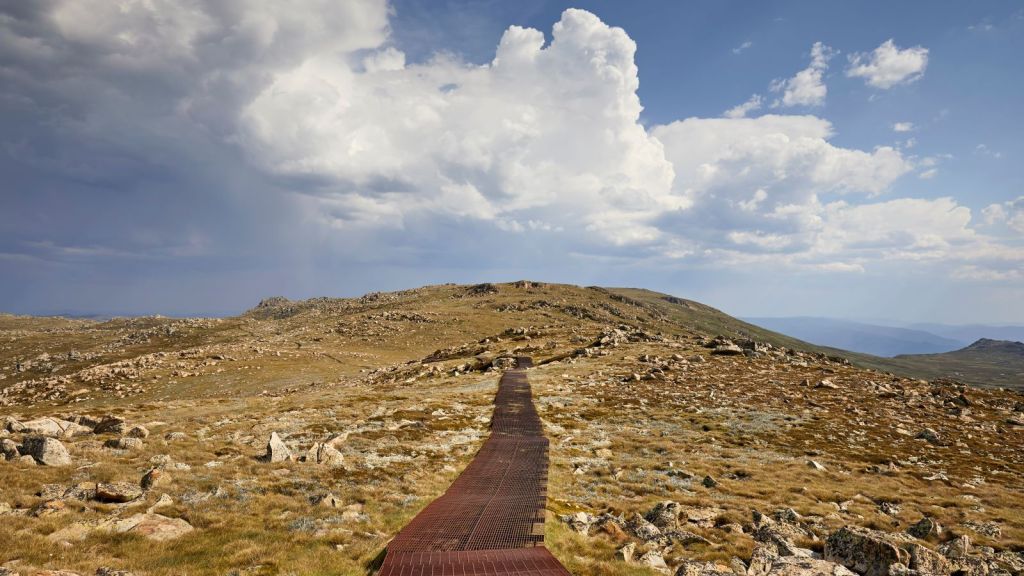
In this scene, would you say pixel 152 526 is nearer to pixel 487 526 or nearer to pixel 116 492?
pixel 116 492

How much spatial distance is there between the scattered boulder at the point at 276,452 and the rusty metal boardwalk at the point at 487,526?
949 cm

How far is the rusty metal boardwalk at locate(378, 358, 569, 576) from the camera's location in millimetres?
13750

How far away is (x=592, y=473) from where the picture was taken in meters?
25.3

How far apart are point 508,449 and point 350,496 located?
1209 cm

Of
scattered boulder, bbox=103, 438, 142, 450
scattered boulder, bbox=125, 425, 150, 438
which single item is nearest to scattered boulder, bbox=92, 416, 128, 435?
scattered boulder, bbox=125, 425, 150, 438

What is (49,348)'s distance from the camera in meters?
123

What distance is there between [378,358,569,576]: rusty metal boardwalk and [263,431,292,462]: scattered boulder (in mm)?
9488

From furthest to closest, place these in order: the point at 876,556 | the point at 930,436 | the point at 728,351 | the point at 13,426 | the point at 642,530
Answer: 1. the point at 728,351
2. the point at 930,436
3. the point at 13,426
4. the point at 642,530
5. the point at 876,556

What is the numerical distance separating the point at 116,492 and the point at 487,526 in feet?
44.9

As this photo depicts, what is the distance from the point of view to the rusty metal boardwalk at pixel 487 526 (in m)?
13.8

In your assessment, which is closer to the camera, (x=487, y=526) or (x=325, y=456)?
(x=487, y=526)

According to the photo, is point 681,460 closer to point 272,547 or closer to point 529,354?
point 272,547

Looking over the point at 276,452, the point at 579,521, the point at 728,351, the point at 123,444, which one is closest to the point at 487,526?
the point at 579,521

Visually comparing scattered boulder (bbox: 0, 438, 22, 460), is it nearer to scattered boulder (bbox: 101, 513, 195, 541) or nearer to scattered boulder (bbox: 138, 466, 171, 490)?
scattered boulder (bbox: 138, 466, 171, 490)
